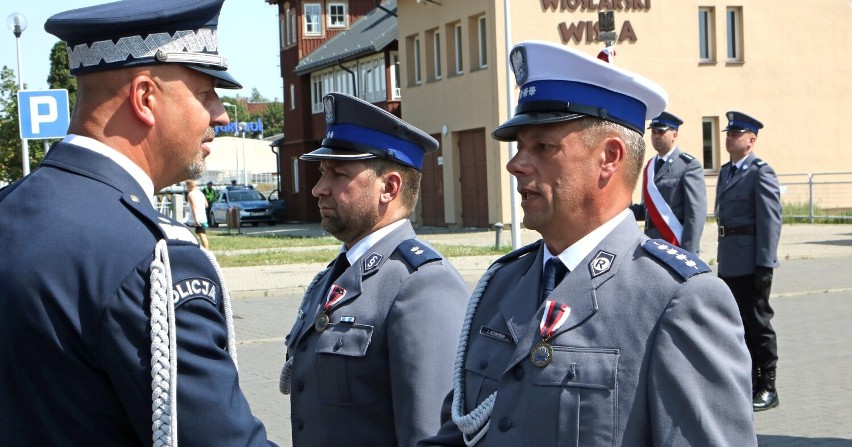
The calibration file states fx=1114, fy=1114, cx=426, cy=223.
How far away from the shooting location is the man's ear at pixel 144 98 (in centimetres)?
239

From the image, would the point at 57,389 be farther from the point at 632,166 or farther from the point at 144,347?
the point at 632,166

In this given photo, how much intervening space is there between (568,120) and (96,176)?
120cm

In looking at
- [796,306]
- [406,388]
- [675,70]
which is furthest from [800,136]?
[406,388]

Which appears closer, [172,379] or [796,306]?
[172,379]

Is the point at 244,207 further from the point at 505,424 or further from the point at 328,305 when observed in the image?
the point at 505,424

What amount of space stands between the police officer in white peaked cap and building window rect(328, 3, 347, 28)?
4708 cm

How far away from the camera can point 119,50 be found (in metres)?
2.39

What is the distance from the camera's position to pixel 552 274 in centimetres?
293

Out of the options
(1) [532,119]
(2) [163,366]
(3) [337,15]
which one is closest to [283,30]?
(3) [337,15]

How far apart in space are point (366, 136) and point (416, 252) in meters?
0.51

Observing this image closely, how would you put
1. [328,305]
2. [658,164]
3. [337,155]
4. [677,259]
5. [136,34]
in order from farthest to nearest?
1. [658,164]
2. [337,155]
3. [328,305]
4. [677,259]
5. [136,34]

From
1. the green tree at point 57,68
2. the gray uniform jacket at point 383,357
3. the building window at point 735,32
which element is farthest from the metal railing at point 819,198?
the gray uniform jacket at point 383,357

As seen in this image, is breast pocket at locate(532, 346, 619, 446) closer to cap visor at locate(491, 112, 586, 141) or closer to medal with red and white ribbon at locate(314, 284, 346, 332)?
cap visor at locate(491, 112, 586, 141)

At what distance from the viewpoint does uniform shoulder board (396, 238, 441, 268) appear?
3.86 metres
